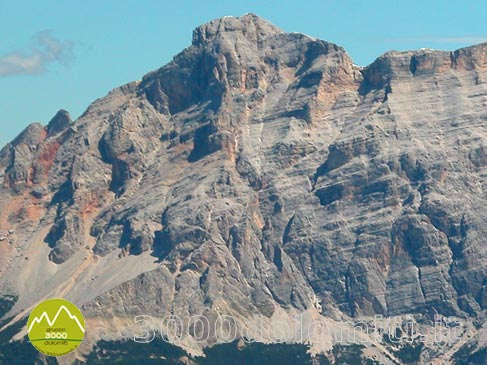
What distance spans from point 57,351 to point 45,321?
295 cm

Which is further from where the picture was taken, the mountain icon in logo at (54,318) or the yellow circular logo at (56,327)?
the mountain icon in logo at (54,318)

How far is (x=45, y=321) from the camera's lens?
574ft

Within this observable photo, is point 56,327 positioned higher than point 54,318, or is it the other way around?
point 54,318

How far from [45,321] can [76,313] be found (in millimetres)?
3070

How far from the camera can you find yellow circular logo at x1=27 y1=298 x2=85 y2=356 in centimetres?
17350

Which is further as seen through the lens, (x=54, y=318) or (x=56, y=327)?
(x=54, y=318)

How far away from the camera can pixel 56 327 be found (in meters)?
174

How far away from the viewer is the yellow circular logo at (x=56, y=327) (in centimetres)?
17350

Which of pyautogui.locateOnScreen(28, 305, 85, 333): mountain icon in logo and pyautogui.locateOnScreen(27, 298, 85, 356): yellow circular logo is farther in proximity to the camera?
pyautogui.locateOnScreen(28, 305, 85, 333): mountain icon in logo

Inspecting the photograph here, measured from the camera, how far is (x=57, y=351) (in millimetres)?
174125

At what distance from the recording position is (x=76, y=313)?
579 feet

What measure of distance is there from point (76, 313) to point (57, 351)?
4.23 metres
